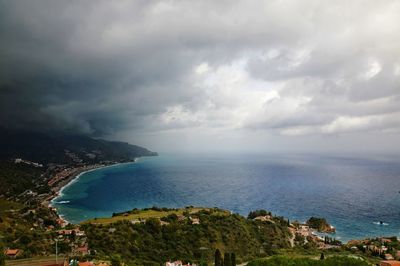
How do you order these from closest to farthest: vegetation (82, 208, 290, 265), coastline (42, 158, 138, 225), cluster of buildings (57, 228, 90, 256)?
1. cluster of buildings (57, 228, 90, 256)
2. vegetation (82, 208, 290, 265)
3. coastline (42, 158, 138, 225)

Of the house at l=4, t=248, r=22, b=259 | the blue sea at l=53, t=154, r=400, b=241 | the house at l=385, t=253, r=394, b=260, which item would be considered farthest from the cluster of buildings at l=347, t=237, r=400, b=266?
the house at l=4, t=248, r=22, b=259

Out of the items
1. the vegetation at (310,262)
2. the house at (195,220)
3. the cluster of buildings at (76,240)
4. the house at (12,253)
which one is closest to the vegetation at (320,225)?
the house at (195,220)

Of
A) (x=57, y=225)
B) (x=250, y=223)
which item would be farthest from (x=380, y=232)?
(x=57, y=225)

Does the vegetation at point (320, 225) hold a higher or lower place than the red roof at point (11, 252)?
lower

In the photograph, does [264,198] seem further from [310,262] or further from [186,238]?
[310,262]

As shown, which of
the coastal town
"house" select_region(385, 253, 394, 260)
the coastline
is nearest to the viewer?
the coastal town

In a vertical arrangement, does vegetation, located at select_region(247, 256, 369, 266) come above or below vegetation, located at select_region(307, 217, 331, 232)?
above

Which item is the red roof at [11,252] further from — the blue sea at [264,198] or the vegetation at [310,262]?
the blue sea at [264,198]

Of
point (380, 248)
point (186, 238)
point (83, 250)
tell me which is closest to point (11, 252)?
point (83, 250)

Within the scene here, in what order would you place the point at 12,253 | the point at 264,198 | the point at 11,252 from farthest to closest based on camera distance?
the point at 264,198 < the point at 11,252 < the point at 12,253

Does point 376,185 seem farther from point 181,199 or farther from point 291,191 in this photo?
point 181,199

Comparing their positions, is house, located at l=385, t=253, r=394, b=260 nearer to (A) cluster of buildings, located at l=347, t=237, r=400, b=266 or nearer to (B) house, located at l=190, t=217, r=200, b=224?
(A) cluster of buildings, located at l=347, t=237, r=400, b=266
